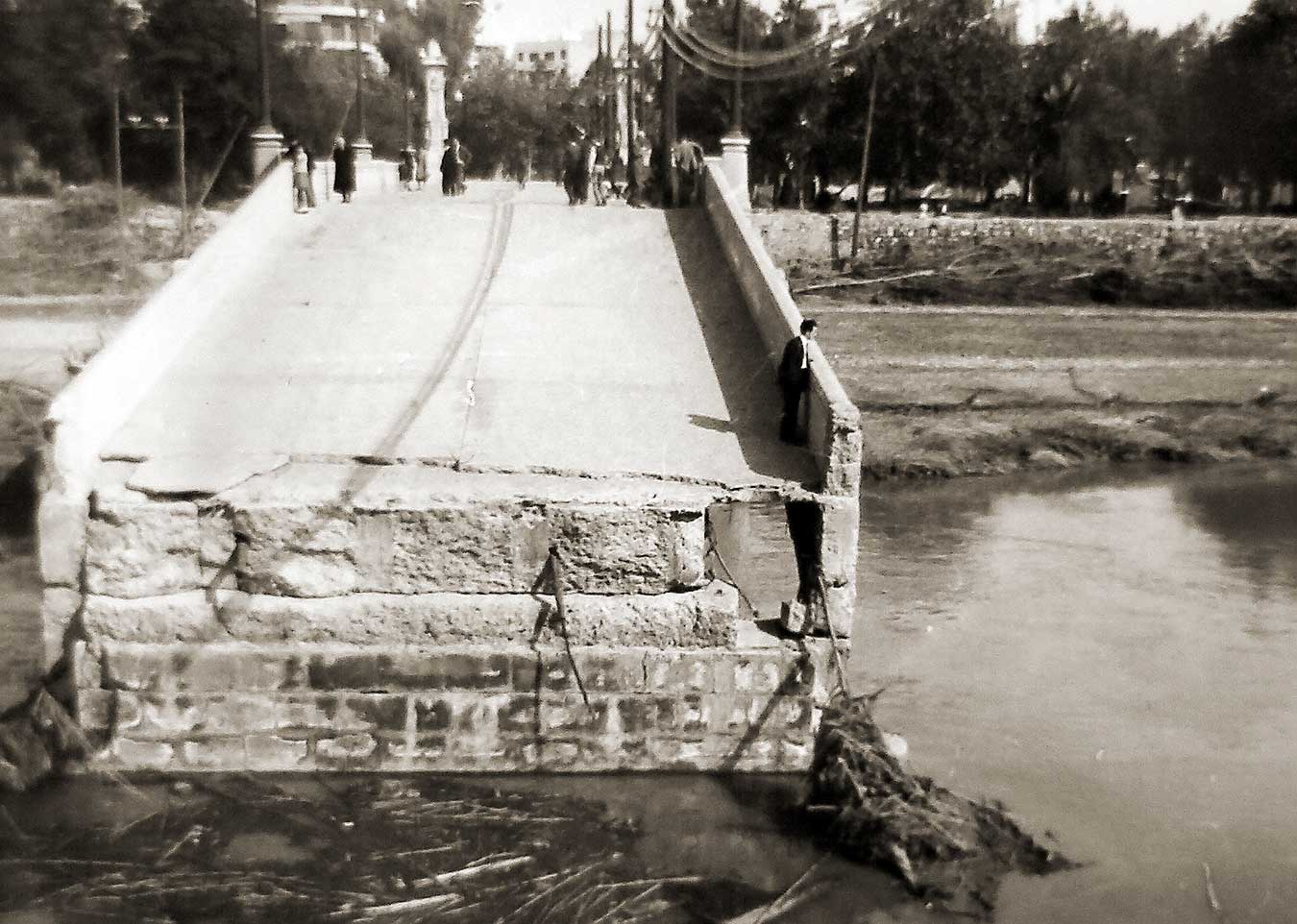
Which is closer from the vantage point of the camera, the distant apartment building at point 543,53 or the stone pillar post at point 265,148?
the stone pillar post at point 265,148

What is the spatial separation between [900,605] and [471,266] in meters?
5.18

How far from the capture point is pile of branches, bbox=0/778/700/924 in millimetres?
6805

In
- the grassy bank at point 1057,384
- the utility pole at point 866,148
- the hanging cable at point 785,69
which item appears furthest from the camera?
the hanging cable at point 785,69

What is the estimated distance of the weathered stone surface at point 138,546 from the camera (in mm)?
7566

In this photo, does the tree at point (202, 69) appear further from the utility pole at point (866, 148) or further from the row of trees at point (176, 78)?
the utility pole at point (866, 148)

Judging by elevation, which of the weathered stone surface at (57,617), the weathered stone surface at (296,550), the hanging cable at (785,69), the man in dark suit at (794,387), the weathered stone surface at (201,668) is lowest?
the weathered stone surface at (201,668)

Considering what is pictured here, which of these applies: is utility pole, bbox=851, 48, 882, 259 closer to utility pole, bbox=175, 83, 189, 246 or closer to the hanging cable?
the hanging cable

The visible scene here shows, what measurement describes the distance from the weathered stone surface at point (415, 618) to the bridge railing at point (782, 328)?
951 mm

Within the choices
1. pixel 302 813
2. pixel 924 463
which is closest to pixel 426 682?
pixel 302 813

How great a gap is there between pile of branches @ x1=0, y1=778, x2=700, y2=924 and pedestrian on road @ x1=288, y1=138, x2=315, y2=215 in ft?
23.2

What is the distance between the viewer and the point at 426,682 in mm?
7719

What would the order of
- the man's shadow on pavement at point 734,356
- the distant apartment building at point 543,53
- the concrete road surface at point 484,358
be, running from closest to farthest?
the concrete road surface at point 484,358
the man's shadow on pavement at point 734,356
the distant apartment building at point 543,53

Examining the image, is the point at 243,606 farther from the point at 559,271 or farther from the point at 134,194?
the point at 134,194

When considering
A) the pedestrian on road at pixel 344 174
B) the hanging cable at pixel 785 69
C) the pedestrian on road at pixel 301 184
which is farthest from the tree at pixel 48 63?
the hanging cable at pixel 785 69
